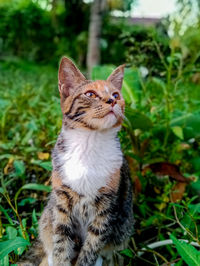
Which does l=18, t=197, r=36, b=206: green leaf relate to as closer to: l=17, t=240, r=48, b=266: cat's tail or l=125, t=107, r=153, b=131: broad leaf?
l=17, t=240, r=48, b=266: cat's tail

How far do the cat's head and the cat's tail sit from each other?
2.45 feet

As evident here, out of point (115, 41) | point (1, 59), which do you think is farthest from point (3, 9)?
point (115, 41)

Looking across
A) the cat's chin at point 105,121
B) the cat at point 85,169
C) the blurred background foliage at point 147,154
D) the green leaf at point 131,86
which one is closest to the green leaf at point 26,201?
the blurred background foliage at point 147,154

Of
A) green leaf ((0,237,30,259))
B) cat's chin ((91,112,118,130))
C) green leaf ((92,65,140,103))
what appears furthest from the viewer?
green leaf ((92,65,140,103))

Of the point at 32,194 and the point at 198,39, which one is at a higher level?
the point at 198,39

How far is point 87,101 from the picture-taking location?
1.42 m

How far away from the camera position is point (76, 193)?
1.43 meters

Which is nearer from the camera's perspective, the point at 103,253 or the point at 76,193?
the point at 76,193

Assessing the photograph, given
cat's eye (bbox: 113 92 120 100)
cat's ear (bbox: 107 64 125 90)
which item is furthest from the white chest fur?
cat's ear (bbox: 107 64 125 90)

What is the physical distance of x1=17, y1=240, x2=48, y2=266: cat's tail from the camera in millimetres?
1585

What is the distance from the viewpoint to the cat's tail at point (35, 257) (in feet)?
5.20

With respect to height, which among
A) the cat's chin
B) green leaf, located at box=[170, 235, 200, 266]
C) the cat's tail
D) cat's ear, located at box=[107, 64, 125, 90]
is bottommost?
the cat's tail

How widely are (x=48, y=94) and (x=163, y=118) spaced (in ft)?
8.15

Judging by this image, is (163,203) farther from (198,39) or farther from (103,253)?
(198,39)
